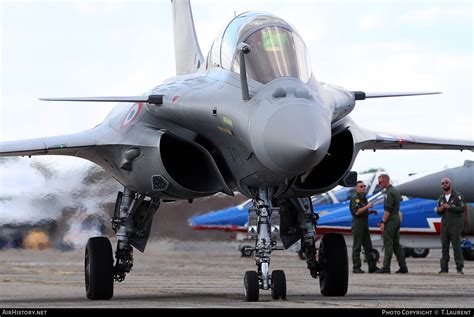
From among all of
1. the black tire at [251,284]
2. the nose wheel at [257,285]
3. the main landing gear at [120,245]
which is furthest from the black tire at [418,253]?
the black tire at [251,284]

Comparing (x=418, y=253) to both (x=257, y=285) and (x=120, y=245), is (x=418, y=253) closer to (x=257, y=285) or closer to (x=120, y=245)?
(x=120, y=245)

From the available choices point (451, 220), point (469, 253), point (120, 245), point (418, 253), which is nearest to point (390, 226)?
point (451, 220)

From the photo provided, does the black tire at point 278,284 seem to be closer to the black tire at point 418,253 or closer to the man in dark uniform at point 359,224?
the man in dark uniform at point 359,224

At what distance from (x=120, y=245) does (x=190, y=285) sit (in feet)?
9.89

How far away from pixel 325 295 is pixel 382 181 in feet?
25.5

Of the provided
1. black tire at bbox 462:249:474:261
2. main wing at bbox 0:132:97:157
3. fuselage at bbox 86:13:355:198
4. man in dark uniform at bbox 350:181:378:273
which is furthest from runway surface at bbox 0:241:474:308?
black tire at bbox 462:249:474:261

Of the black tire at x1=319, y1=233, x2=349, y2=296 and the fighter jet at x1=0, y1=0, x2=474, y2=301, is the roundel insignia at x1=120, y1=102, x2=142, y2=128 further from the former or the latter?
the black tire at x1=319, y1=233, x2=349, y2=296

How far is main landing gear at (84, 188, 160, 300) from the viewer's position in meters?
12.3

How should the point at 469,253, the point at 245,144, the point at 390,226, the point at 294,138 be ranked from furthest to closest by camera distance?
the point at 469,253, the point at 390,226, the point at 245,144, the point at 294,138

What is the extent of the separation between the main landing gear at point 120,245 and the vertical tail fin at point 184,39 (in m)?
2.44

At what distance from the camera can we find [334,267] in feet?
40.5

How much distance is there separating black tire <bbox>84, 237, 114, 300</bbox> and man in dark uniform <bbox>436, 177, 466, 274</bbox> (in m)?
8.04

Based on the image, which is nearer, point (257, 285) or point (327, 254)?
point (257, 285)

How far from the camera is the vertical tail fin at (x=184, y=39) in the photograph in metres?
15.3
